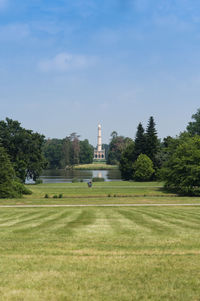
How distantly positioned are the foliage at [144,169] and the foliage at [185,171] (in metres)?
19.4

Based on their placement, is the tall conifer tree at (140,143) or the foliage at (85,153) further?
the foliage at (85,153)

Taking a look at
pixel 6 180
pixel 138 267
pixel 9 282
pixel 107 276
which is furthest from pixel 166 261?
pixel 6 180

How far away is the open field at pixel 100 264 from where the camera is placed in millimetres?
5559

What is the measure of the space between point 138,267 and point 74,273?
143 centimetres

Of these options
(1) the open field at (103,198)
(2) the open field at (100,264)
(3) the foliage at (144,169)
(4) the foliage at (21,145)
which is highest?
(4) the foliage at (21,145)

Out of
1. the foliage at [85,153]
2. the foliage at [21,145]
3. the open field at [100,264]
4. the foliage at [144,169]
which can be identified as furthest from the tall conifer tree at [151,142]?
the foliage at [85,153]

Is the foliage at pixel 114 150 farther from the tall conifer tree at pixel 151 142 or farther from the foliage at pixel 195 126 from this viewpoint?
the tall conifer tree at pixel 151 142

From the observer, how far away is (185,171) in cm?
4338

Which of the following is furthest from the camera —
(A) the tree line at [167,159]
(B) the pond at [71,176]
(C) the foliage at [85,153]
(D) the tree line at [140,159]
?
(C) the foliage at [85,153]

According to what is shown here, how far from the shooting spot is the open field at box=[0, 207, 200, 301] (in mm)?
5559

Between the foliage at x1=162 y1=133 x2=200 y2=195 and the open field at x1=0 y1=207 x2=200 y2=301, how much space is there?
30499 millimetres

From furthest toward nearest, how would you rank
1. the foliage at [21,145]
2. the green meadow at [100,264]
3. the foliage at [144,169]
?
the foliage at [144,169], the foliage at [21,145], the green meadow at [100,264]

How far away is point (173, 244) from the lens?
9367 millimetres

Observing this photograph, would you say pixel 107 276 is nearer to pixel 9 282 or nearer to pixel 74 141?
pixel 9 282
